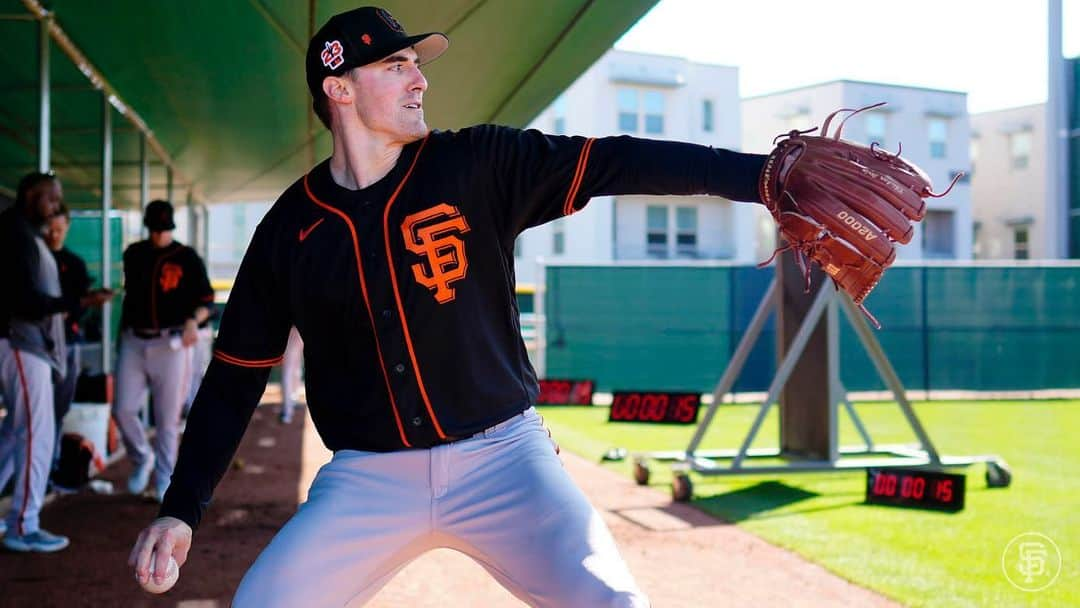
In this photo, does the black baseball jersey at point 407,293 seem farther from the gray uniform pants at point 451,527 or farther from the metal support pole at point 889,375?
the metal support pole at point 889,375

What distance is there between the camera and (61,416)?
248 inches

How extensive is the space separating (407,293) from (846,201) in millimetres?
1043

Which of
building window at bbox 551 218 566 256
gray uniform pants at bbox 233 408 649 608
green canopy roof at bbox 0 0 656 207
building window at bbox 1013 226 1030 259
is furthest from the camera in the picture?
building window at bbox 1013 226 1030 259

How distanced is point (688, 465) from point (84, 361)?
9.08 meters

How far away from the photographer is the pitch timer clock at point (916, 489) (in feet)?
21.9

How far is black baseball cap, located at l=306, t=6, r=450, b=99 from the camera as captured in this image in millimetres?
2633

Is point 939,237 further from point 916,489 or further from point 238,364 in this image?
point 238,364

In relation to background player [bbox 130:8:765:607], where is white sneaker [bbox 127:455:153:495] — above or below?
below

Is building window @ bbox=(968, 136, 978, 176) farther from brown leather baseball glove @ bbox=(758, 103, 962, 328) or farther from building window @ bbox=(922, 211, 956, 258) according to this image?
brown leather baseball glove @ bbox=(758, 103, 962, 328)

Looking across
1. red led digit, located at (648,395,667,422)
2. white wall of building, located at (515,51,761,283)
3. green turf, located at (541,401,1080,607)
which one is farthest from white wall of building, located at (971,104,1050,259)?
red led digit, located at (648,395,667,422)

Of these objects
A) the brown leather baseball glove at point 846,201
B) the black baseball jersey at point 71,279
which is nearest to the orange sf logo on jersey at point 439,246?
the brown leather baseball glove at point 846,201

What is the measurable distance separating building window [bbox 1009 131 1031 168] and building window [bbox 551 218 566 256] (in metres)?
20.1

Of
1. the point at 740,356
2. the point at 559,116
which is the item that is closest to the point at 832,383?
the point at 740,356

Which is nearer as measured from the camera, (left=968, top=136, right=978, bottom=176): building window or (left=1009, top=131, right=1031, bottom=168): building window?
(left=1009, top=131, right=1031, bottom=168): building window
